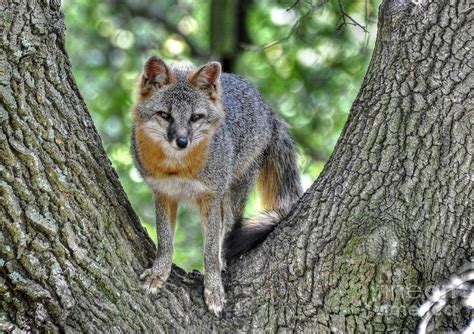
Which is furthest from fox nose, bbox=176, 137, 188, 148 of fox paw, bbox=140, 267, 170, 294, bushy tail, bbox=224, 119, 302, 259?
bushy tail, bbox=224, 119, 302, 259

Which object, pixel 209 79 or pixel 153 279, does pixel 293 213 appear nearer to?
pixel 153 279

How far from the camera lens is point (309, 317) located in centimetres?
387

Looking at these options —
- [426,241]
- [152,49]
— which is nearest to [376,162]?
[426,241]

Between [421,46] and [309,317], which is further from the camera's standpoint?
[421,46]

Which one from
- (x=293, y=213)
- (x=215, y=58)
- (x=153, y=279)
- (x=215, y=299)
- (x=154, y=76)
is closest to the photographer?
(x=153, y=279)

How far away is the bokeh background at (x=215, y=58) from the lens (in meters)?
8.47

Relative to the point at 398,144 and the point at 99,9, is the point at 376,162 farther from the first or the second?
the point at 99,9

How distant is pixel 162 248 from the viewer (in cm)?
449

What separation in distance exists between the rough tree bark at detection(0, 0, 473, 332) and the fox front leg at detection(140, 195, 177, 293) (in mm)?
56

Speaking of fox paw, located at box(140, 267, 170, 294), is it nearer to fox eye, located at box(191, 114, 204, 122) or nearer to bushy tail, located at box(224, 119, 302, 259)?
fox eye, located at box(191, 114, 204, 122)

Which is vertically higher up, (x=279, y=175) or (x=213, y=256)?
(x=279, y=175)

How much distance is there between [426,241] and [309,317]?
2.27ft

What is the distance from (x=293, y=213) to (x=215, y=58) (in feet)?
13.3

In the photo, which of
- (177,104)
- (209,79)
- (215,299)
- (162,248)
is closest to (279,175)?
(209,79)
